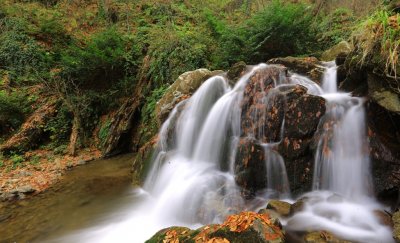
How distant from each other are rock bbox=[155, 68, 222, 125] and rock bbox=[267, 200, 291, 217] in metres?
4.26

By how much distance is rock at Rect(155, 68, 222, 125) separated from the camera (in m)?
7.73

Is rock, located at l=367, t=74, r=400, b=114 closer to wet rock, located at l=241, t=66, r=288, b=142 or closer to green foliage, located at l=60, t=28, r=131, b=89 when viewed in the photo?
wet rock, located at l=241, t=66, r=288, b=142

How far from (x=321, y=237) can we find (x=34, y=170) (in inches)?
323

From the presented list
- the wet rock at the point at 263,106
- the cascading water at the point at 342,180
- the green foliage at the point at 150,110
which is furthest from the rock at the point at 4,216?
the cascading water at the point at 342,180

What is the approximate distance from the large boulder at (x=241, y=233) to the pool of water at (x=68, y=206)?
2524 millimetres

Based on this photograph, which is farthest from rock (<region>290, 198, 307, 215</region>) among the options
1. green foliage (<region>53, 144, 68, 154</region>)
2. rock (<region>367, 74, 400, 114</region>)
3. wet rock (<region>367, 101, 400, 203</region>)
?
green foliage (<region>53, 144, 68, 154</region>)

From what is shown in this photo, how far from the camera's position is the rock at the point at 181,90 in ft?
25.3

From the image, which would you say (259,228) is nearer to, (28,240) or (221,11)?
(28,240)

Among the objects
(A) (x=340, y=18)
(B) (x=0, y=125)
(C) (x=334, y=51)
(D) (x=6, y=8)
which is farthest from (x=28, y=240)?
(D) (x=6, y=8)

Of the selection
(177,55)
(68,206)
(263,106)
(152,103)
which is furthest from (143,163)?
(177,55)

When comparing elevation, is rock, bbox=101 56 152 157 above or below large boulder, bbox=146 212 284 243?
above

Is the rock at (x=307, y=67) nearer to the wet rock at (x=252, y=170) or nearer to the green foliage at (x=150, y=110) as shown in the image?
the wet rock at (x=252, y=170)

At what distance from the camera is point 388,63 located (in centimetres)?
351

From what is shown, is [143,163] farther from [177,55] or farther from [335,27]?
[335,27]
